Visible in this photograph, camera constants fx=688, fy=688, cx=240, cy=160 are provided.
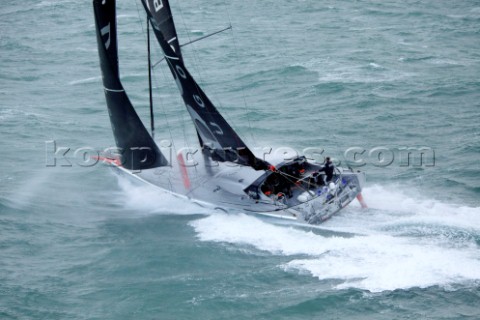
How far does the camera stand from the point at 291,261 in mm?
20688

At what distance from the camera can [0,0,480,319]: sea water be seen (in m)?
19.2

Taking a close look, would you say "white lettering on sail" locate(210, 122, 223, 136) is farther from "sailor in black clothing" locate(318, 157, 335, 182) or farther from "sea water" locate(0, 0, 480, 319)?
"sailor in black clothing" locate(318, 157, 335, 182)

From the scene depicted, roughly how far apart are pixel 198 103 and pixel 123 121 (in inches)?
119

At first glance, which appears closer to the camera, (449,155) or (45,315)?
(45,315)

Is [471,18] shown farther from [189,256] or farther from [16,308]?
[16,308]

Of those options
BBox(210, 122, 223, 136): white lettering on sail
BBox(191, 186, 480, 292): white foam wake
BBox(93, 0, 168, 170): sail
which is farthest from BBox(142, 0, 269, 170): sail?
BBox(191, 186, 480, 292): white foam wake

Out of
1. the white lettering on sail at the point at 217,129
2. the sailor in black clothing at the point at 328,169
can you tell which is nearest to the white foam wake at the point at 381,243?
the sailor in black clothing at the point at 328,169

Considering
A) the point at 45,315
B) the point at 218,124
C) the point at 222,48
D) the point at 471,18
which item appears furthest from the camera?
the point at 471,18

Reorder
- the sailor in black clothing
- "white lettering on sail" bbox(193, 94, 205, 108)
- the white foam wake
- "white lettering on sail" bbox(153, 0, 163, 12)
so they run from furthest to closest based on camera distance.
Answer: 1. the sailor in black clothing
2. "white lettering on sail" bbox(193, 94, 205, 108)
3. "white lettering on sail" bbox(153, 0, 163, 12)
4. the white foam wake

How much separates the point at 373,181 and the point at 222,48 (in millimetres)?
22604

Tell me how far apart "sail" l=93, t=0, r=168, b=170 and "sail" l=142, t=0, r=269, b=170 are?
1.61m

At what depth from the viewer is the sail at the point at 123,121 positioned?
75.2 feet

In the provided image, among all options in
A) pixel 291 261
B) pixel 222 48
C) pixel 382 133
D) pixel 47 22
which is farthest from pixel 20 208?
pixel 47 22

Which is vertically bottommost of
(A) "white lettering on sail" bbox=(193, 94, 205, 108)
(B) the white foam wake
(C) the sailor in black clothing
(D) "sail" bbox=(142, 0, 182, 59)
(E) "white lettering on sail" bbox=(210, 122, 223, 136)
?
(B) the white foam wake
